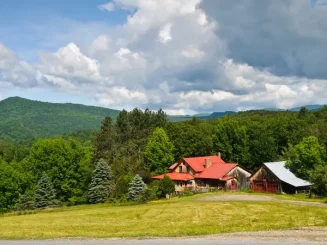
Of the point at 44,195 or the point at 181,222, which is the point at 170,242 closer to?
the point at 181,222

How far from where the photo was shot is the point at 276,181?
50719mm

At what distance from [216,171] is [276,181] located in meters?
9.81

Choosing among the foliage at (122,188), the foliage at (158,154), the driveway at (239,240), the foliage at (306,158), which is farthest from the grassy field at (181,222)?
the foliage at (158,154)

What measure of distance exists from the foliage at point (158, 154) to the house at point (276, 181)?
1690 cm

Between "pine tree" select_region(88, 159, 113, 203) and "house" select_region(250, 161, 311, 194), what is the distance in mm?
23519

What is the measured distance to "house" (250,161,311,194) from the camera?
49534mm

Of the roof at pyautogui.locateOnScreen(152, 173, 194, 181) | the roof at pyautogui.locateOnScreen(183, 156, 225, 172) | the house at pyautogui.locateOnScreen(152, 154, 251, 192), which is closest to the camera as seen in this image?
the house at pyautogui.locateOnScreen(152, 154, 251, 192)

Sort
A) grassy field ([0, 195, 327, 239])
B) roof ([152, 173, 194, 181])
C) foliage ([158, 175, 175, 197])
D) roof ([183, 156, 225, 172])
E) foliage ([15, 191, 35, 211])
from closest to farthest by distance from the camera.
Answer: grassy field ([0, 195, 327, 239])
foliage ([158, 175, 175, 197])
foliage ([15, 191, 35, 211])
roof ([152, 173, 194, 181])
roof ([183, 156, 225, 172])

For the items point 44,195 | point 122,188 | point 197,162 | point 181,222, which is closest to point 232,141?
point 197,162

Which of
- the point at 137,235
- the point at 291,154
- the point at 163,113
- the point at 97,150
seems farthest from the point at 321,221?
the point at 163,113

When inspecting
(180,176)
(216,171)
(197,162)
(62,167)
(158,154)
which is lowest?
(180,176)

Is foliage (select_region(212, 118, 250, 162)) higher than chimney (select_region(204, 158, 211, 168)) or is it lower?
higher

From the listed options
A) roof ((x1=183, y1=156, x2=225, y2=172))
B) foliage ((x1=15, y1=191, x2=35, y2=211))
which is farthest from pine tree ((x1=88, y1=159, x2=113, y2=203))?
roof ((x1=183, y1=156, x2=225, y2=172))

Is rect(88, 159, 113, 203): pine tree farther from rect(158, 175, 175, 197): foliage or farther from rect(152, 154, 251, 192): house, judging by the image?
rect(158, 175, 175, 197): foliage
